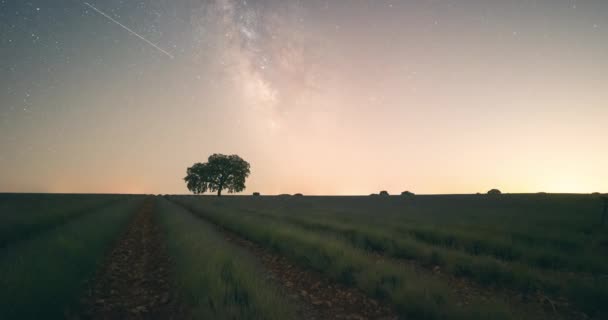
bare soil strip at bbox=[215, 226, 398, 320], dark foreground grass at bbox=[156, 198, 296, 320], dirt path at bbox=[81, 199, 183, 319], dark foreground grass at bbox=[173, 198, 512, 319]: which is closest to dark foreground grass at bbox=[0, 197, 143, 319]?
dirt path at bbox=[81, 199, 183, 319]

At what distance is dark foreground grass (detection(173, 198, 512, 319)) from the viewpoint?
13.1ft

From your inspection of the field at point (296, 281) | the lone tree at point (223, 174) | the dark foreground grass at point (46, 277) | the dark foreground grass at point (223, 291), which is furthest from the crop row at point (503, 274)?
the lone tree at point (223, 174)

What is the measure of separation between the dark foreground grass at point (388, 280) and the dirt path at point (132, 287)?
3.66 meters

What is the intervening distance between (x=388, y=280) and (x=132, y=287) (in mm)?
5772

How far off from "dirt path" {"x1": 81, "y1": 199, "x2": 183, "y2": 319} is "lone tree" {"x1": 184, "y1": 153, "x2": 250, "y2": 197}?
199ft

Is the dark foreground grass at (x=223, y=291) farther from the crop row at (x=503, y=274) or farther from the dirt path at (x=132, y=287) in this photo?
the crop row at (x=503, y=274)

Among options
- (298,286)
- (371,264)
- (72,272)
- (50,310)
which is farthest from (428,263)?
(72,272)

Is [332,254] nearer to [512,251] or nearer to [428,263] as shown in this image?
[428,263]

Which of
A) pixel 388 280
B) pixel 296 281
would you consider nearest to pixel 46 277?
pixel 296 281

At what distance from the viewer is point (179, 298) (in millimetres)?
4758

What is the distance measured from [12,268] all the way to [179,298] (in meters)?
3.44

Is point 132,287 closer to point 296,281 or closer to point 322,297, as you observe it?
point 296,281

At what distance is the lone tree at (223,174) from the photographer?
6819cm

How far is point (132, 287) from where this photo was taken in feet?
18.4
